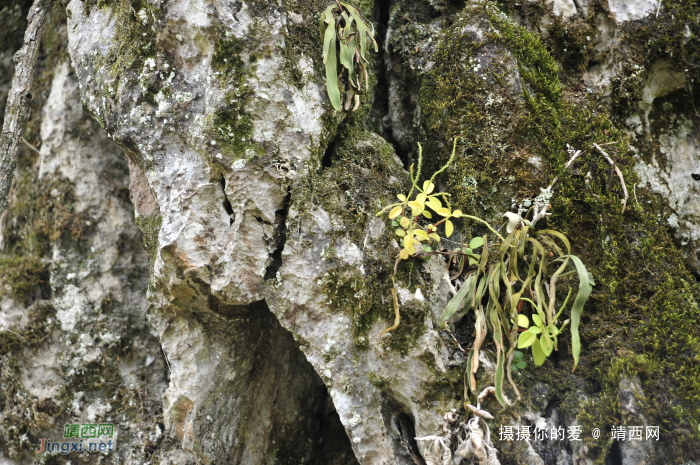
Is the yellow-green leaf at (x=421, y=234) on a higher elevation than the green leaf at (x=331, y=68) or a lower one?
lower

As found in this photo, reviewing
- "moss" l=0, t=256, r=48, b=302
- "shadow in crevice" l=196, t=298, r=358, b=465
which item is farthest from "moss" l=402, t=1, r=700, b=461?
"moss" l=0, t=256, r=48, b=302

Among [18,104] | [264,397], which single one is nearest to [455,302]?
[264,397]

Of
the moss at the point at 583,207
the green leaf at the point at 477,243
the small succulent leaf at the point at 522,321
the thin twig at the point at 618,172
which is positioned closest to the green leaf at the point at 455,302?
the green leaf at the point at 477,243

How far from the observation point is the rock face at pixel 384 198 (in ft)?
6.51

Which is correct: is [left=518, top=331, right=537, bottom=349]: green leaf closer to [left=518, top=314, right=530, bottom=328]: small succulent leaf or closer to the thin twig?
[left=518, top=314, right=530, bottom=328]: small succulent leaf

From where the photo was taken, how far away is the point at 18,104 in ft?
8.43

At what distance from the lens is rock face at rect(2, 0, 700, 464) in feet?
6.51

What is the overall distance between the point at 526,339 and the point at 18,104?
2868 mm

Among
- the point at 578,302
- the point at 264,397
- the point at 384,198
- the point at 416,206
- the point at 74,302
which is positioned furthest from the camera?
the point at 74,302

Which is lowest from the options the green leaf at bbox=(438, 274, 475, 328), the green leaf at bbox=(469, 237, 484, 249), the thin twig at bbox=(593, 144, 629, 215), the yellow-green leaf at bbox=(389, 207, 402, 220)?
the green leaf at bbox=(438, 274, 475, 328)

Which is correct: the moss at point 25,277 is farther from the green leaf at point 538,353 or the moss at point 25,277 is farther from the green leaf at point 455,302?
the green leaf at point 538,353

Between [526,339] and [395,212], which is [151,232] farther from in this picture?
[526,339]

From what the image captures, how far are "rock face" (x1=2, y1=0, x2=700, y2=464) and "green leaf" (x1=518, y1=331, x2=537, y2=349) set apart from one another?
9.1 inches

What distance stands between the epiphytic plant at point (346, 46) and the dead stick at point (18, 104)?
1.73m
